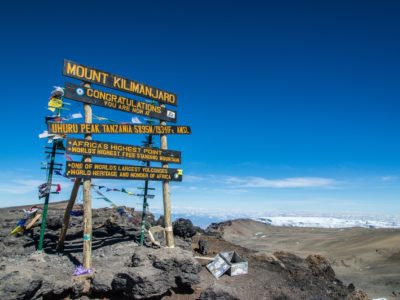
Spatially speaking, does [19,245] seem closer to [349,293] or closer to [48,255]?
[48,255]

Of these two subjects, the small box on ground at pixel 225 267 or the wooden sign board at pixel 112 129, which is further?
the small box on ground at pixel 225 267

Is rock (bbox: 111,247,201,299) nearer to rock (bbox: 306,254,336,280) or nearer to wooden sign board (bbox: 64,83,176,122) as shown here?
wooden sign board (bbox: 64,83,176,122)

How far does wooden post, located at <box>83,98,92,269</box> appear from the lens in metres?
11.9

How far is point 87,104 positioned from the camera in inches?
505

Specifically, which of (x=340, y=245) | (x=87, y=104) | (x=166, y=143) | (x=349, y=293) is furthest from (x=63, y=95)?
(x=340, y=245)

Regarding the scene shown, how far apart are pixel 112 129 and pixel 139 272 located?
5266 millimetres

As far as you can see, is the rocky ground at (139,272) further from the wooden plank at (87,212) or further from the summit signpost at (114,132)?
the summit signpost at (114,132)

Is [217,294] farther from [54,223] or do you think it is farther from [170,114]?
[54,223]

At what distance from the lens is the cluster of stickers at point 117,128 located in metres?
12.3

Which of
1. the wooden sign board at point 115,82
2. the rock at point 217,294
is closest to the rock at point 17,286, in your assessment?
the rock at point 217,294

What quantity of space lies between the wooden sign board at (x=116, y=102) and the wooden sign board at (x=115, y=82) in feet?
1.10

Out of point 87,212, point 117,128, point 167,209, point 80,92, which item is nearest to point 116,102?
point 117,128

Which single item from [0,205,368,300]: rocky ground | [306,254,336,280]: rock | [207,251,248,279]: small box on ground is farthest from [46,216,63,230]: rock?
[306,254,336,280]: rock

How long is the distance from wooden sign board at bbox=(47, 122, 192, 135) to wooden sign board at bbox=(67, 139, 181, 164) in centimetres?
38
